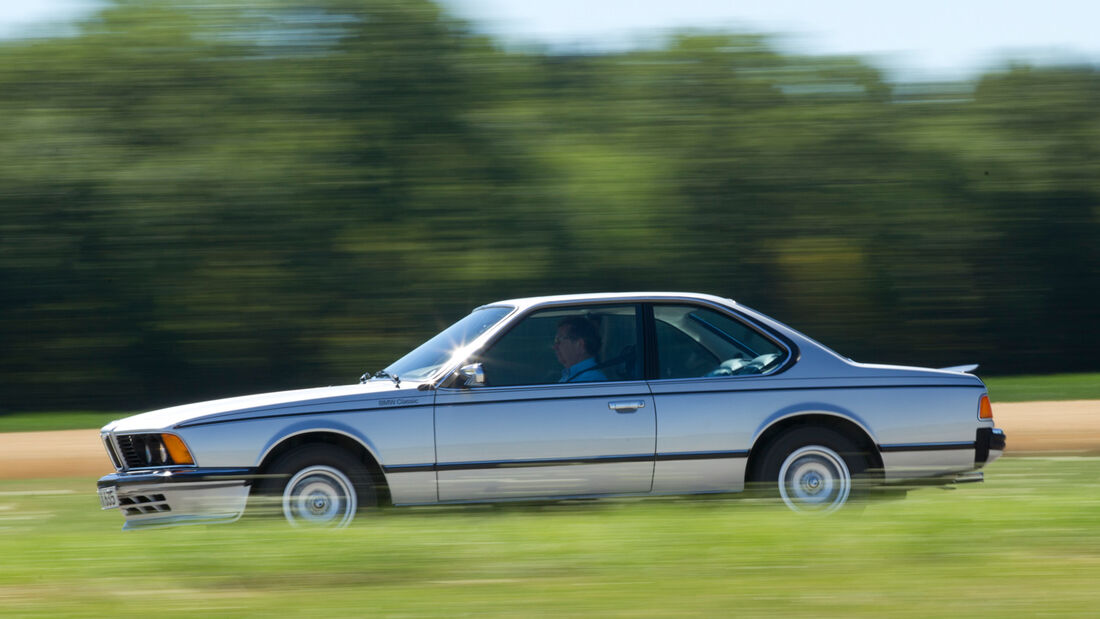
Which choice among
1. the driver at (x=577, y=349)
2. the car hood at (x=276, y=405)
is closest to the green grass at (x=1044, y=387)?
the driver at (x=577, y=349)

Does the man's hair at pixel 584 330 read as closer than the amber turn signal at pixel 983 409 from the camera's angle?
No

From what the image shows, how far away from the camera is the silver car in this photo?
6.52m

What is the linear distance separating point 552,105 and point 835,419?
13074 mm

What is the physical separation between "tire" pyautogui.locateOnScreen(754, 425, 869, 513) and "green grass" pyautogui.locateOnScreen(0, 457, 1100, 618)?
60cm

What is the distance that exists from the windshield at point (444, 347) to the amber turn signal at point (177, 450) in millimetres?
1340

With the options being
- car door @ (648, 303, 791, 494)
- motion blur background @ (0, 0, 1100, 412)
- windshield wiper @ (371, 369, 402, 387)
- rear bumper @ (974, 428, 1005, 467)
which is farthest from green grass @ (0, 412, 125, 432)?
rear bumper @ (974, 428, 1005, 467)

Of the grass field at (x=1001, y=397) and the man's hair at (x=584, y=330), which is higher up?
the man's hair at (x=584, y=330)

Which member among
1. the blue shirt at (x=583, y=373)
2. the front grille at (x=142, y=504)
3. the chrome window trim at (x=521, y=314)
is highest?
the chrome window trim at (x=521, y=314)

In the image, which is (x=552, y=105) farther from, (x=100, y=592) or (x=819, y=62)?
(x=100, y=592)

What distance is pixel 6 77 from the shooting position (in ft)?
59.7

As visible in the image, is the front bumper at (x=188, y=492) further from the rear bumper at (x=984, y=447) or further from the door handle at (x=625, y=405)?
the rear bumper at (x=984, y=447)

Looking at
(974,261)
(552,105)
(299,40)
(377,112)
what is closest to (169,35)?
(299,40)

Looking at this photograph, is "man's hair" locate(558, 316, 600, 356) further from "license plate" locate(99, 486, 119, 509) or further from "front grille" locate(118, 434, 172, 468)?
"license plate" locate(99, 486, 119, 509)

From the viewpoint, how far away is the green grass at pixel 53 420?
618 inches
